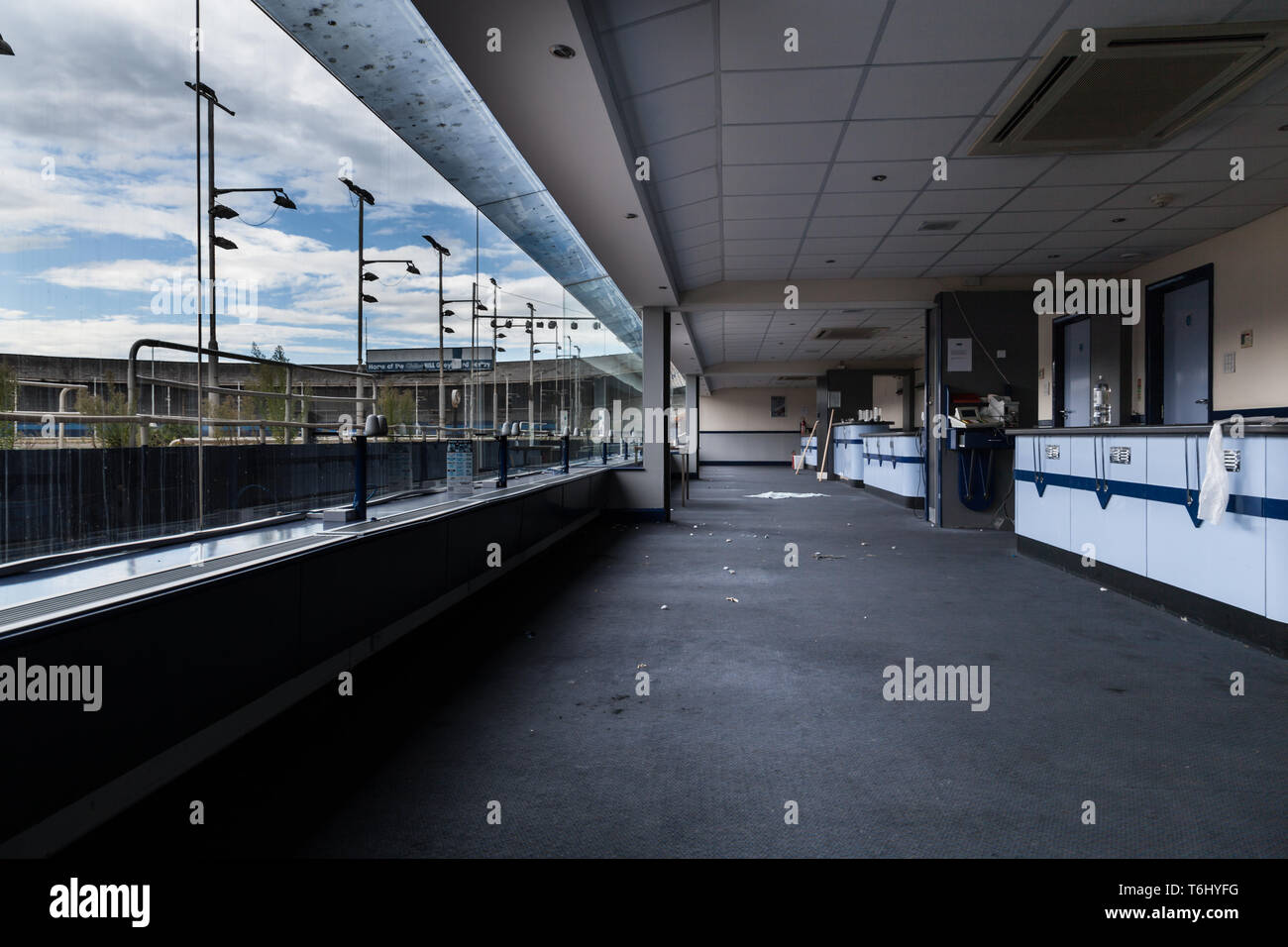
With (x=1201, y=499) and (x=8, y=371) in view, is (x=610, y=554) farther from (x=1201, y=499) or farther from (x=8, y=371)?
(x=8, y=371)

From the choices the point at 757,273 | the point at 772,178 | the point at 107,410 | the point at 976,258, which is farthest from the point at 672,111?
the point at 976,258

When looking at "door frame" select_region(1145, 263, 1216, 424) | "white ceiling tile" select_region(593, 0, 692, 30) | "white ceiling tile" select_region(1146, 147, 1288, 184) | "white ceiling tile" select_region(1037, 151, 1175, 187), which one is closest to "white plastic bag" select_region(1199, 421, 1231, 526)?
"white ceiling tile" select_region(1037, 151, 1175, 187)

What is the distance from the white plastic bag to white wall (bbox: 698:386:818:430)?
22370mm

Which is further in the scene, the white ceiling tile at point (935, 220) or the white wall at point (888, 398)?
the white wall at point (888, 398)

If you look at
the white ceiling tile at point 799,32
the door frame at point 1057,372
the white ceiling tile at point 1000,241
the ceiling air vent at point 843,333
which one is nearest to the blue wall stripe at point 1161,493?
the white ceiling tile at point 1000,241

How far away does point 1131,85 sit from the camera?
3.65m

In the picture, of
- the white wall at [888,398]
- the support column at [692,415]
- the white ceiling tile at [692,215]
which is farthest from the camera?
the white wall at [888,398]

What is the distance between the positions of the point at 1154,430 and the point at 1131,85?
184cm

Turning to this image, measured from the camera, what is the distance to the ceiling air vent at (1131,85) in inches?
128

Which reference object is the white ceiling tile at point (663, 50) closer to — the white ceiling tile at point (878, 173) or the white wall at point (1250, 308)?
the white ceiling tile at point (878, 173)

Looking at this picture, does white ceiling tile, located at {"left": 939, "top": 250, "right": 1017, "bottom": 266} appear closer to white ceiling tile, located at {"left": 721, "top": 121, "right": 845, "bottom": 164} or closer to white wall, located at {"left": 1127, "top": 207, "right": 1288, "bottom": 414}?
white wall, located at {"left": 1127, "top": 207, "right": 1288, "bottom": 414}

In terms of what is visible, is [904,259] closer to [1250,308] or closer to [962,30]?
[1250,308]

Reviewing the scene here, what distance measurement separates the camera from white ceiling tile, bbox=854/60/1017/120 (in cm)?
360

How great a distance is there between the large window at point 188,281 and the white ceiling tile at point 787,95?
187 centimetres
